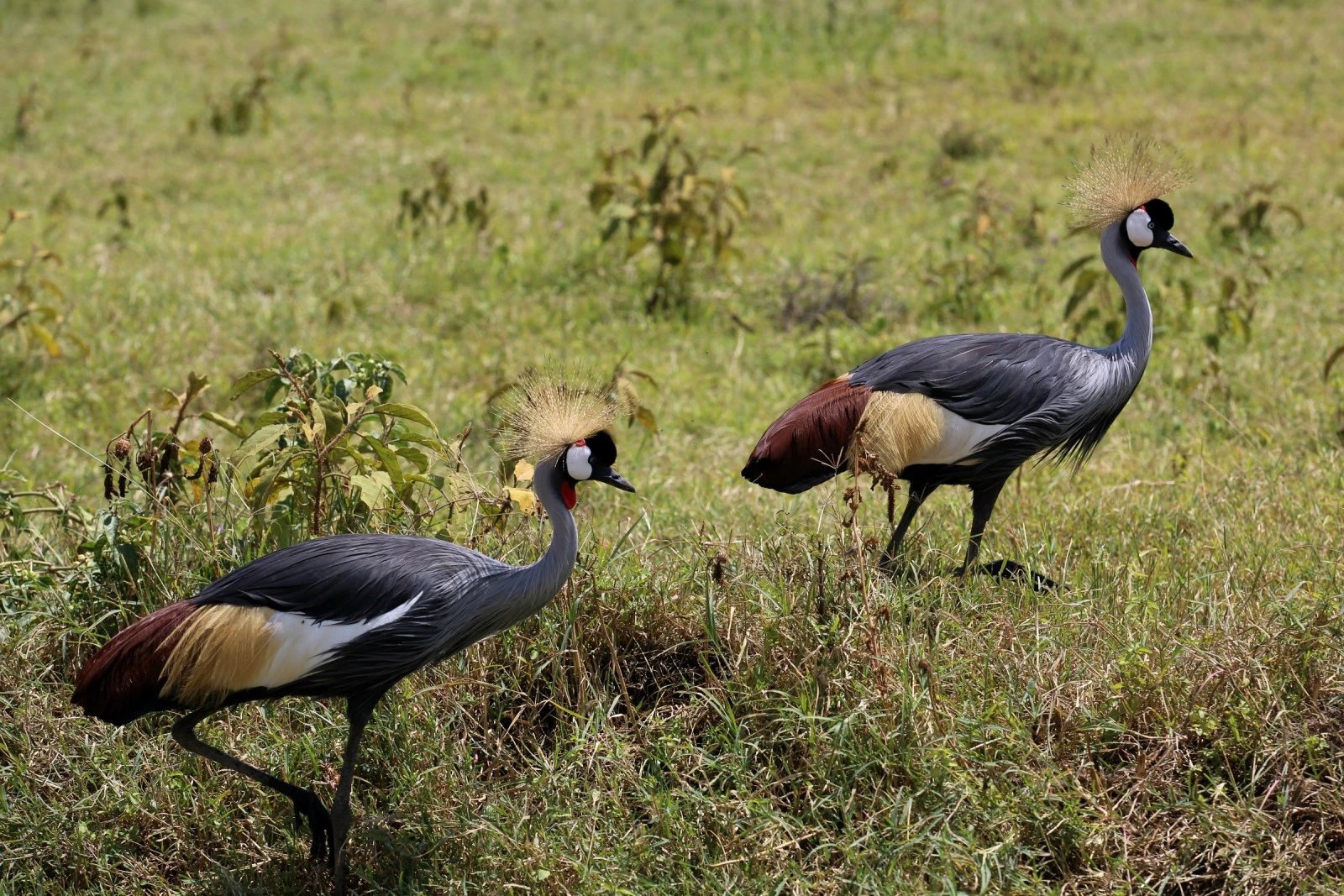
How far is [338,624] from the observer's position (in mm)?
2617

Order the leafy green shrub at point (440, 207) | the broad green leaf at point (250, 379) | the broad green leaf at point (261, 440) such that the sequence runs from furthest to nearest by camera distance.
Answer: the leafy green shrub at point (440, 207), the broad green leaf at point (250, 379), the broad green leaf at point (261, 440)

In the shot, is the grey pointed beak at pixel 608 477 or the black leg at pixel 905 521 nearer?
the grey pointed beak at pixel 608 477

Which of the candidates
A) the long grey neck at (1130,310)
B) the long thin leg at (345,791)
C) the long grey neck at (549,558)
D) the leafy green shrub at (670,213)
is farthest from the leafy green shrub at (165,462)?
the leafy green shrub at (670,213)

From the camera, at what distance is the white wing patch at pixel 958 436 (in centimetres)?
332

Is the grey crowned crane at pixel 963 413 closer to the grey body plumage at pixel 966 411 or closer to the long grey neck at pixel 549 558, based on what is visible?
the grey body plumage at pixel 966 411

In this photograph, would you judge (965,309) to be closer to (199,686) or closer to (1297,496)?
(1297,496)

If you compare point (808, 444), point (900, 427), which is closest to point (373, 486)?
point (808, 444)

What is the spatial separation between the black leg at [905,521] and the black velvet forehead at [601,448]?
97 centimetres

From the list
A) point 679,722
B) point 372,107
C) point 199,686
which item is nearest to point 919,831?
point 679,722

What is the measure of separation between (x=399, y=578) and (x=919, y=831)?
1.21 meters

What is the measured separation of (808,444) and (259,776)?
1.58 metres

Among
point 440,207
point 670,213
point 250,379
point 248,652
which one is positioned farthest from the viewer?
point 440,207

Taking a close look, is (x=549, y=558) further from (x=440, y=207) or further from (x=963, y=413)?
(x=440, y=207)

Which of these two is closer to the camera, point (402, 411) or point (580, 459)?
point (580, 459)
